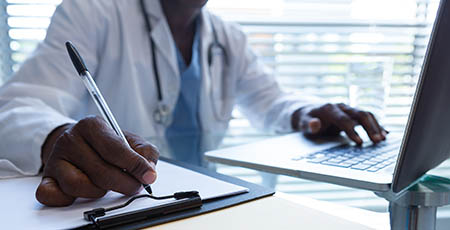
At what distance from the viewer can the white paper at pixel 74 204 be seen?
0.35 m

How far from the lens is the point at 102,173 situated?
0.39 meters

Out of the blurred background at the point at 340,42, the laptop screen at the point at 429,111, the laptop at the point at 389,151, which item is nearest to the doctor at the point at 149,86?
the laptop at the point at 389,151

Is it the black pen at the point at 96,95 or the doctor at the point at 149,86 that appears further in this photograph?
the doctor at the point at 149,86

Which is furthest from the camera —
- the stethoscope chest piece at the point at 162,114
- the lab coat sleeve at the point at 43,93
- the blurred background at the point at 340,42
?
the blurred background at the point at 340,42

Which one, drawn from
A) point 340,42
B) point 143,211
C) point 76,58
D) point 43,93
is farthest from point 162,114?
point 340,42

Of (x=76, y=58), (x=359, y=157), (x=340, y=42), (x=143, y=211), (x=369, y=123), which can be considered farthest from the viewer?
Result: (x=340, y=42)

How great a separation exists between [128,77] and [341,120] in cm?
58

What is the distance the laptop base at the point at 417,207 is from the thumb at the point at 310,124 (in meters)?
0.38

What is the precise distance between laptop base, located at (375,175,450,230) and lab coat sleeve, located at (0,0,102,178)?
441 mm

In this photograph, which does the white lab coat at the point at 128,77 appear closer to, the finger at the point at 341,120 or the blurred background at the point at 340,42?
the finger at the point at 341,120

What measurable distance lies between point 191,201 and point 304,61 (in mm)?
1560

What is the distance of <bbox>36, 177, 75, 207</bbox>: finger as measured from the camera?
15.0 inches

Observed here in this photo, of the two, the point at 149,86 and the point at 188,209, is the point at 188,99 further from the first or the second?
the point at 188,209

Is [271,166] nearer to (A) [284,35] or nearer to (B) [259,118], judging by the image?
(B) [259,118]
